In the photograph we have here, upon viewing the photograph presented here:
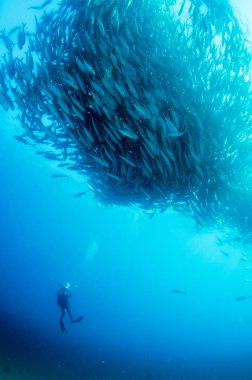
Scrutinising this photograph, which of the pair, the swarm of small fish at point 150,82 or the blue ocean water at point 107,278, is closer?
the swarm of small fish at point 150,82

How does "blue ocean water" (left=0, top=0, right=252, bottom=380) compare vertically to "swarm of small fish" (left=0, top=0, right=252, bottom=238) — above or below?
below

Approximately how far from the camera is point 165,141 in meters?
7.45

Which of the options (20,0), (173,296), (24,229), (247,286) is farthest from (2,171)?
(173,296)

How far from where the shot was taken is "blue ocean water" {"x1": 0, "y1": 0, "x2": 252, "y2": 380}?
89.5ft

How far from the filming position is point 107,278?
275 feet

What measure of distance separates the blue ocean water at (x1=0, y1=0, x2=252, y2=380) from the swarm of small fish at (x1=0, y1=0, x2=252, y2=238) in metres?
3.56

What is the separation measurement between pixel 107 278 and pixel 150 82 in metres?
80.9

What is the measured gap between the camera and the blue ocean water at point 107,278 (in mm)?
27281

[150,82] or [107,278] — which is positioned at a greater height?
[150,82]

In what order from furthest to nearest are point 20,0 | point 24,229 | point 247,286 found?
point 24,229 < point 247,286 < point 20,0

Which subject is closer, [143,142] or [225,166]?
[143,142]

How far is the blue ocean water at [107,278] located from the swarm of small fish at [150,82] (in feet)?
11.7

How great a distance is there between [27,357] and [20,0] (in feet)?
82.3

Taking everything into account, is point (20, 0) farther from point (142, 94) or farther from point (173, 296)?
point (173, 296)
